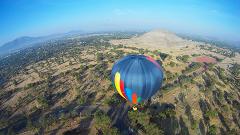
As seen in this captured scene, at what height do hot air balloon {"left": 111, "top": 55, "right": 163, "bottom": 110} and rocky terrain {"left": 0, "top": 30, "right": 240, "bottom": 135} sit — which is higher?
hot air balloon {"left": 111, "top": 55, "right": 163, "bottom": 110}

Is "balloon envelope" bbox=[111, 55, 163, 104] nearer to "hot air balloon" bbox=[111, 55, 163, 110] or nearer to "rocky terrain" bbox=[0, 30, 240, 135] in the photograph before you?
"hot air balloon" bbox=[111, 55, 163, 110]

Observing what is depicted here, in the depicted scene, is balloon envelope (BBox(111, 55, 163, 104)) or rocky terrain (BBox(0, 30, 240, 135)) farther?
rocky terrain (BBox(0, 30, 240, 135))

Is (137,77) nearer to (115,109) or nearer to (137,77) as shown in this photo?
(137,77)

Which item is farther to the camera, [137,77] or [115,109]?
[115,109]

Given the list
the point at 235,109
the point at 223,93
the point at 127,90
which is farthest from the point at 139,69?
the point at 223,93

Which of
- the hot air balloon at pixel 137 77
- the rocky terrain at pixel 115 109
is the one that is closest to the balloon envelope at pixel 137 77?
the hot air balloon at pixel 137 77

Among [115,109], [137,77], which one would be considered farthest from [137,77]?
[115,109]

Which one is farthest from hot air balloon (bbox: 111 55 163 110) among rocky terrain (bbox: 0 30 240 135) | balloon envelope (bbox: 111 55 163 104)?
rocky terrain (bbox: 0 30 240 135)

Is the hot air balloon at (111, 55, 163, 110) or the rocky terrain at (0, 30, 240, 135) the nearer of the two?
the hot air balloon at (111, 55, 163, 110)
